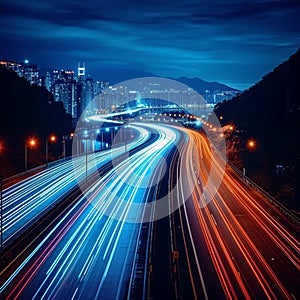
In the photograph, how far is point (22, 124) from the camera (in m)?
30.3

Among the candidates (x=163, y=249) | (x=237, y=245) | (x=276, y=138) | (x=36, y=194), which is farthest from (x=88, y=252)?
(x=276, y=138)

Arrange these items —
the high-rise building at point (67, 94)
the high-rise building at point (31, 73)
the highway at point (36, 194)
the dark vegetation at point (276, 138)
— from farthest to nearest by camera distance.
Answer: the high-rise building at point (67, 94)
the high-rise building at point (31, 73)
the dark vegetation at point (276, 138)
the highway at point (36, 194)

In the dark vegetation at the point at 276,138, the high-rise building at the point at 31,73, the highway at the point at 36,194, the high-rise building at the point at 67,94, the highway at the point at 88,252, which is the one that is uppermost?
the high-rise building at the point at 31,73

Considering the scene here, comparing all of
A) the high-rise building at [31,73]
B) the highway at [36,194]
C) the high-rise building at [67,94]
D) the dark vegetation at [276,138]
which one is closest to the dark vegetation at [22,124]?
the highway at [36,194]

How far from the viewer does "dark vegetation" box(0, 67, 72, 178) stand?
2606 cm

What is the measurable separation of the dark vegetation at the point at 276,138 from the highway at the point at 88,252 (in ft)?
17.3

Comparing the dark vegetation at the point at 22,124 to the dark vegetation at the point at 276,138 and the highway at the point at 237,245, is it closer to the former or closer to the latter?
the highway at the point at 237,245

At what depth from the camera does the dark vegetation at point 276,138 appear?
20.4m

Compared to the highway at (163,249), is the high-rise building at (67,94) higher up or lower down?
higher up

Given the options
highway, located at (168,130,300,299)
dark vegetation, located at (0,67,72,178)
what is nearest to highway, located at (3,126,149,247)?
dark vegetation, located at (0,67,72,178)

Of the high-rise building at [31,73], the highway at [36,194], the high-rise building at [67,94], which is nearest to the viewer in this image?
the highway at [36,194]

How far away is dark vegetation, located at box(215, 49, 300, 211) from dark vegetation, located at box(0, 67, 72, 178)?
1115 centimetres

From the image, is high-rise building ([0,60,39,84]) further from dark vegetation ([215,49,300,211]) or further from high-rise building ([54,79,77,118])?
dark vegetation ([215,49,300,211])

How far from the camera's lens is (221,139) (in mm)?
38250
